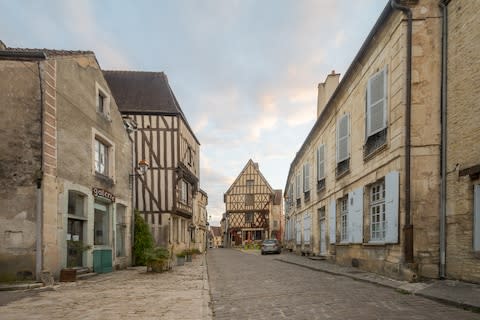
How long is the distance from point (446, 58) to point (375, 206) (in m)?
4.18

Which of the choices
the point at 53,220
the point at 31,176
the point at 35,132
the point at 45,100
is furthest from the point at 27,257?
the point at 45,100

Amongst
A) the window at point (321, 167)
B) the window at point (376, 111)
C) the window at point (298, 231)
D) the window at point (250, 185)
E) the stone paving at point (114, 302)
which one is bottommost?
the window at point (298, 231)

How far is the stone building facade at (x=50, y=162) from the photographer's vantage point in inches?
343

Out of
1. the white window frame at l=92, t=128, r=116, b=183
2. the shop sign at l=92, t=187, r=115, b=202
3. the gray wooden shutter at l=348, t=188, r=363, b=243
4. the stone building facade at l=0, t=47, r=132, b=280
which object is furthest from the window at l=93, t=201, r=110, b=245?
the gray wooden shutter at l=348, t=188, r=363, b=243

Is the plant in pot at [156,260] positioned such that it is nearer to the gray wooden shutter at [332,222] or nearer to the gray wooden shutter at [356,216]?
the gray wooden shutter at [356,216]

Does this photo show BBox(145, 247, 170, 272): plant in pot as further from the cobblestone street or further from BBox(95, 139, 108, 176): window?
the cobblestone street

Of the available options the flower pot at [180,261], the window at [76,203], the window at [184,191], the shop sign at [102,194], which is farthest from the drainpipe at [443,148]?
the window at [184,191]

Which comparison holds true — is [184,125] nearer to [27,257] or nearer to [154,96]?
[154,96]

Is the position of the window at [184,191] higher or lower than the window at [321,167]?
lower

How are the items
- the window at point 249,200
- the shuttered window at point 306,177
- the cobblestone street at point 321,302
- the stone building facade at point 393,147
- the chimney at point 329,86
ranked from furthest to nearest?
1. the window at point 249,200
2. the shuttered window at point 306,177
3. the chimney at point 329,86
4. the stone building facade at point 393,147
5. the cobblestone street at point 321,302

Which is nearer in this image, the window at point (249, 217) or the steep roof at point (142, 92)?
the steep roof at point (142, 92)

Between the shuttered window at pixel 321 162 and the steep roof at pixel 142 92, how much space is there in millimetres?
7577

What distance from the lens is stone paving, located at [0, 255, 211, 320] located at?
542cm

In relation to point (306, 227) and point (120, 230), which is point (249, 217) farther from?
point (120, 230)
